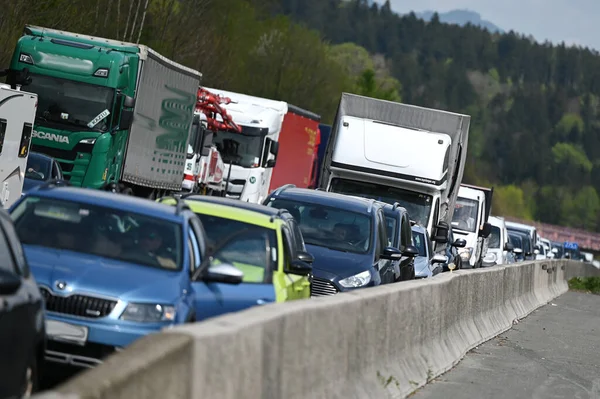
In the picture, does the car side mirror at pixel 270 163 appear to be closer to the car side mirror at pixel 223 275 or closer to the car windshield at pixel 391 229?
the car windshield at pixel 391 229

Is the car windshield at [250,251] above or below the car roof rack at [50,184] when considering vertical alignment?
below

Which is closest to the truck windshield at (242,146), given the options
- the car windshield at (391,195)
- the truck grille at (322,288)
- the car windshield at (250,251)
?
the car windshield at (391,195)

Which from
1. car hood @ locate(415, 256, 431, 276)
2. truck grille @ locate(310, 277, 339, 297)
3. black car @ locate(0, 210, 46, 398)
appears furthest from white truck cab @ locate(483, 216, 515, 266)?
black car @ locate(0, 210, 46, 398)

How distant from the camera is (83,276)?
952 centimetres

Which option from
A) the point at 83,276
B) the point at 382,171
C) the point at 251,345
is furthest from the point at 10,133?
the point at 251,345

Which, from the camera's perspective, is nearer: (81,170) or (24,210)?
(24,210)

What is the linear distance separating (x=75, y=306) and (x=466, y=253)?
28.1 metres

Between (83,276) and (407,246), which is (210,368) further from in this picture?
(407,246)

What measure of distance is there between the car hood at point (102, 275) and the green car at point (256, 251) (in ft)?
4.07

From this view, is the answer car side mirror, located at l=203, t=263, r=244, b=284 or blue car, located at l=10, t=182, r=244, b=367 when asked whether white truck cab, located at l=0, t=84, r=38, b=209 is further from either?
car side mirror, located at l=203, t=263, r=244, b=284

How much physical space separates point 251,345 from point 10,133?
53.0ft

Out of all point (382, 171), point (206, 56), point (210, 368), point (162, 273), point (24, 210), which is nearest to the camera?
point (210, 368)

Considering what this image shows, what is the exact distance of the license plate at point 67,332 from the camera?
9195 mm

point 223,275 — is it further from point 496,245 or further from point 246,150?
point 496,245
